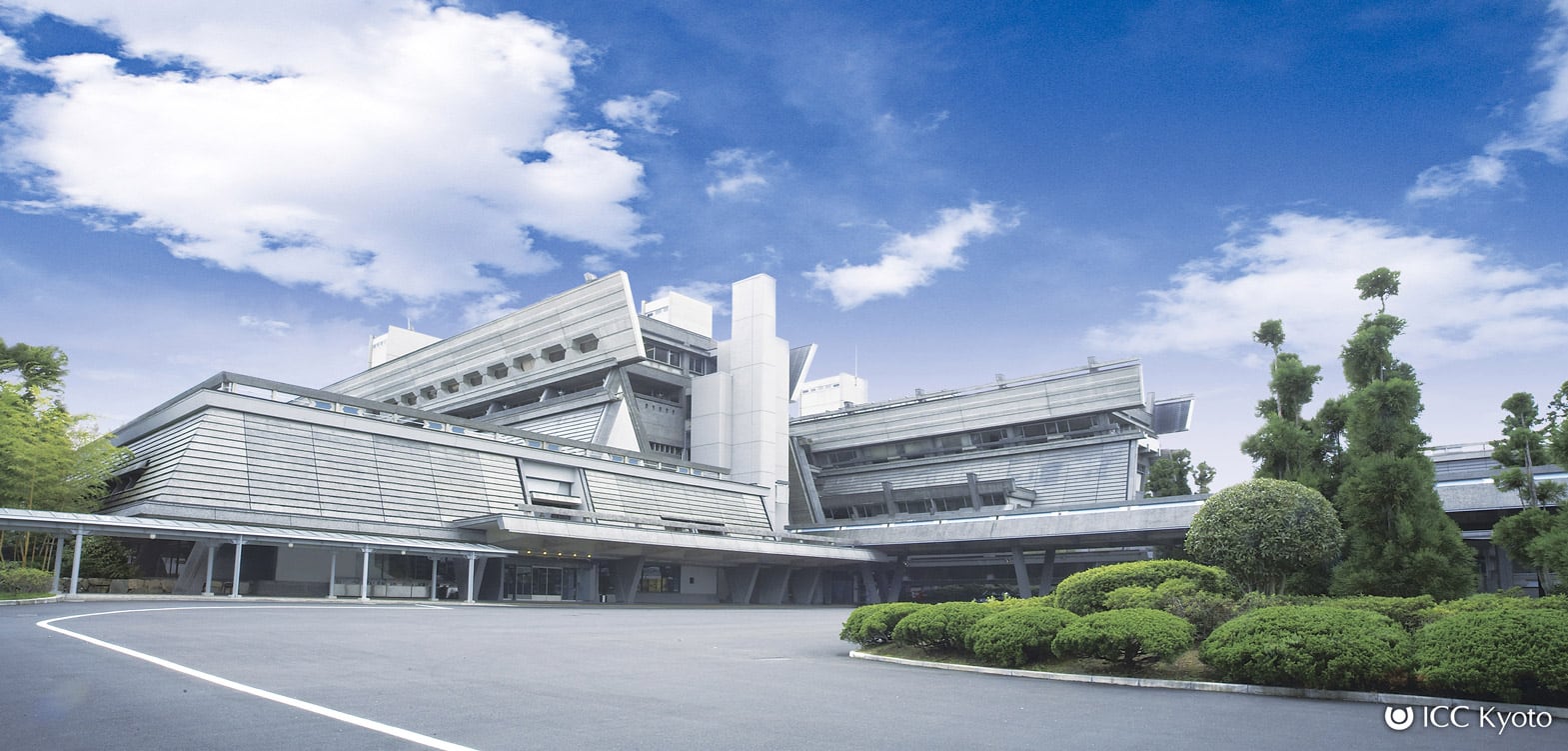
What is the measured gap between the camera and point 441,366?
228ft

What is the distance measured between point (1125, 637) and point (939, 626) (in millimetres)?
3606

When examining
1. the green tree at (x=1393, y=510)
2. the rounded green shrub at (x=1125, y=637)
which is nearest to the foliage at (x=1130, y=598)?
the rounded green shrub at (x=1125, y=637)

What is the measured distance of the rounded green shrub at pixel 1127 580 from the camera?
17.7 metres

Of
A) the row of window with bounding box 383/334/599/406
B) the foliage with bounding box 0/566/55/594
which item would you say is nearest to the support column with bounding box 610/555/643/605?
the row of window with bounding box 383/334/599/406

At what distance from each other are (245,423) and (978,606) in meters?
31.2

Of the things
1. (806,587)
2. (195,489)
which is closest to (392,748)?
(195,489)

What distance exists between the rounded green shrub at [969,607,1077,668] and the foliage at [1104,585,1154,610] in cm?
151

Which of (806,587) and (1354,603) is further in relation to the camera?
(806,587)

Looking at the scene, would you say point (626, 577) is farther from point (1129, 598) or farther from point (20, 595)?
point (1129, 598)

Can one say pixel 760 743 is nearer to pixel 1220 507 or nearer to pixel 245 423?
pixel 1220 507

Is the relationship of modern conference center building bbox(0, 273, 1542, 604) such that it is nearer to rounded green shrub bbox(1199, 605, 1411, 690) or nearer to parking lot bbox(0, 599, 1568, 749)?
parking lot bbox(0, 599, 1568, 749)

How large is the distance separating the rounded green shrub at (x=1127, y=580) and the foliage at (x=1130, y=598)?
72 cm

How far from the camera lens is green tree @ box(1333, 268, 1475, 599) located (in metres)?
18.5

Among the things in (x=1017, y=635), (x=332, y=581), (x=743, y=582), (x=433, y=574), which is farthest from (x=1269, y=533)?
(x=743, y=582)
